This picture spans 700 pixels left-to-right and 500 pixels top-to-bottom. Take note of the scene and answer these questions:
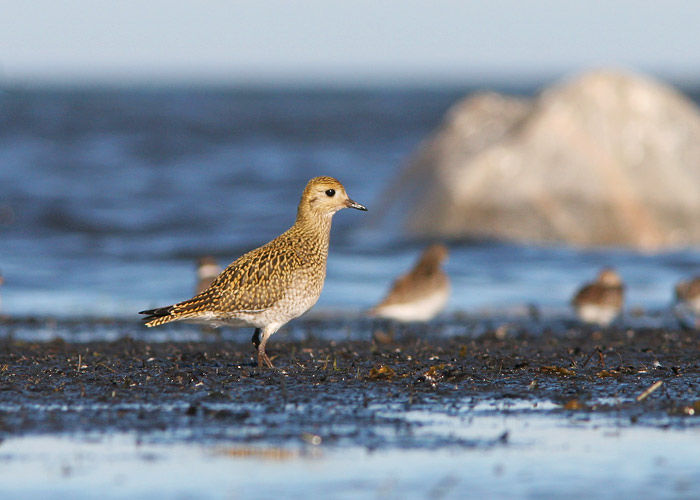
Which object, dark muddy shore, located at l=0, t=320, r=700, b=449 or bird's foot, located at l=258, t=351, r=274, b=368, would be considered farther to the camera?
bird's foot, located at l=258, t=351, r=274, b=368

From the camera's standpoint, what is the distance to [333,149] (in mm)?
42719

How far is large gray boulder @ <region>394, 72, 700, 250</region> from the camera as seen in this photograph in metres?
18.8

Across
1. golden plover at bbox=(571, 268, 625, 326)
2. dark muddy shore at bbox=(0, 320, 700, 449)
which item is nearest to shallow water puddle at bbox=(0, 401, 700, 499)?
dark muddy shore at bbox=(0, 320, 700, 449)

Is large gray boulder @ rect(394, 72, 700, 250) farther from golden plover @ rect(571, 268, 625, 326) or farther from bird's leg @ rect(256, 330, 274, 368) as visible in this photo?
bird's leg @ rect(256, 330, 274, 368)

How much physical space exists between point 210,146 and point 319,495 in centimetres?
3842

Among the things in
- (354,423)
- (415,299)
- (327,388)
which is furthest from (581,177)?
(354,423)

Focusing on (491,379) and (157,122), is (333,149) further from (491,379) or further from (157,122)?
(491,379)

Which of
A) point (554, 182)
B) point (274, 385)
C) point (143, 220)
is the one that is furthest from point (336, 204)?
point (143, 220)

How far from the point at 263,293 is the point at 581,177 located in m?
11.4

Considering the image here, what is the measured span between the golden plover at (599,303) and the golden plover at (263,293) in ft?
17.3

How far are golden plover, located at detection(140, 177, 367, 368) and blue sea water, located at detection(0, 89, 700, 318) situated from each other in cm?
596

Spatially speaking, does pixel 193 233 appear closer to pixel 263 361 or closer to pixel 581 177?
pixel 581 177

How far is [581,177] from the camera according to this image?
18953 mm

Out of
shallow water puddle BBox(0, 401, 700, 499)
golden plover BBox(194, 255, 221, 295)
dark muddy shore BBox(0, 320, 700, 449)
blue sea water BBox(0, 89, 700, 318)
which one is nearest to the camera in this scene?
shallow water puddle BBox(0, 401, 700, 499)
